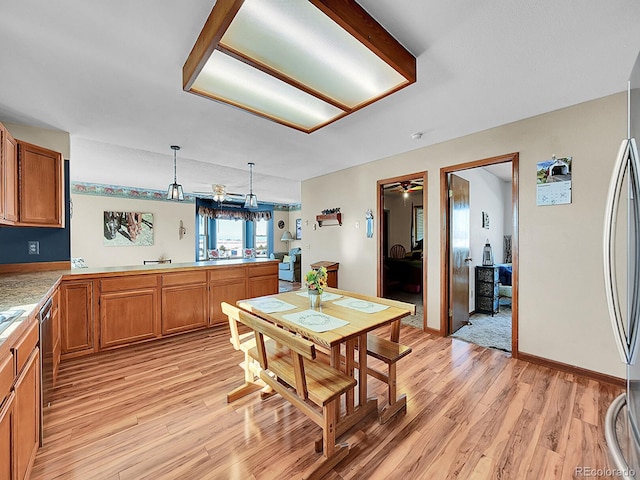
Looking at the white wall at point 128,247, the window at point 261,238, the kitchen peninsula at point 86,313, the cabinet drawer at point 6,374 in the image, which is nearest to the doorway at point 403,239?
the kitchen peninsula at point 86,313

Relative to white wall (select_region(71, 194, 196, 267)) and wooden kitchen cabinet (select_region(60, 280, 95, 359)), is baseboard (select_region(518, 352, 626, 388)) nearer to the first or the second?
wooden kitchen cabinet (select_region(60, 280, 95, 359))

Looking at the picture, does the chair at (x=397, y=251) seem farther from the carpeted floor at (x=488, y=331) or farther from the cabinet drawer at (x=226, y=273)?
the cabinet drawer at (x=226, y=273)

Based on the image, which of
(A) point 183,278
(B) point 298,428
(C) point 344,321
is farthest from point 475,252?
(A) point 183,278

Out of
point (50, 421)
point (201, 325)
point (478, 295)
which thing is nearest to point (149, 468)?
point (50, 421)

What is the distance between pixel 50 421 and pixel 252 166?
372 cm

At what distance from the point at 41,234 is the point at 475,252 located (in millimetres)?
5825

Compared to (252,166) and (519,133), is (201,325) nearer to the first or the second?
(252,166)

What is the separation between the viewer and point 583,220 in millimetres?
2383

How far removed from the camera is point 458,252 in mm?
3590

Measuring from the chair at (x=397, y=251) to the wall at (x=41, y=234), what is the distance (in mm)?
6262

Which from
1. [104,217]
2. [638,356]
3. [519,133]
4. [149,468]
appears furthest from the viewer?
[104,217]

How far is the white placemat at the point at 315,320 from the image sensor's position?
166 cm

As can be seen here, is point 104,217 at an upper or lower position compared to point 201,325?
upper

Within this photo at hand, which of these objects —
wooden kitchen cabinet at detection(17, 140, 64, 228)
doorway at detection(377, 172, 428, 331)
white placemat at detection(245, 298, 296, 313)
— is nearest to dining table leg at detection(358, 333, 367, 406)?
white placemat at detection(245, 298, 296, 313)
